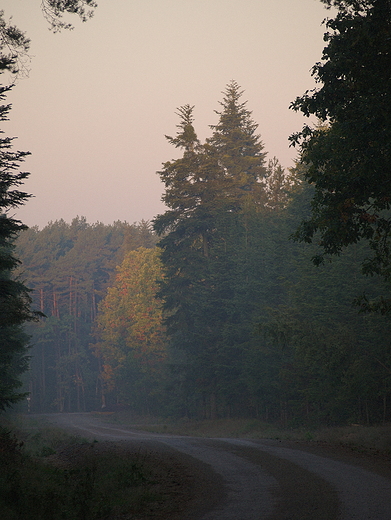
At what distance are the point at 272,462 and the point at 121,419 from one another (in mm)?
52108

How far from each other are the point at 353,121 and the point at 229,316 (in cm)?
3263

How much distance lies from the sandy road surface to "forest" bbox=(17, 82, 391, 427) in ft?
16.0

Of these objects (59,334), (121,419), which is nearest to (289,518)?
(121,419)

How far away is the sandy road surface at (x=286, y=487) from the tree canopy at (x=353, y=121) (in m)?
5.81

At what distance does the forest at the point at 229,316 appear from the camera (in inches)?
1092

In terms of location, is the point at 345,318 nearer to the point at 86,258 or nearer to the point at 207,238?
the point at 207,238

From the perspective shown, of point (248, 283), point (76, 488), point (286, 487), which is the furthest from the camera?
point (248, 283)

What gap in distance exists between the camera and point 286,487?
11.8 m

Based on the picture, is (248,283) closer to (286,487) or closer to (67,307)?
(286,487)

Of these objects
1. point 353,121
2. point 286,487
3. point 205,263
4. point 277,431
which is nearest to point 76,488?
point 286,487

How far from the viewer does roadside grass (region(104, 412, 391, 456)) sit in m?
20.5

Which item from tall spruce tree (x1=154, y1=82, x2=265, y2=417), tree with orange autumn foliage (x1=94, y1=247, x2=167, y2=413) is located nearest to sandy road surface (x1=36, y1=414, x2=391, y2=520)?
tall spruce tree (x1=154, y1=82, x2=265, y2=417)

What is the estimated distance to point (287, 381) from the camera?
3672cm

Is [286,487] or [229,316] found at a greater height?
[229,316]
